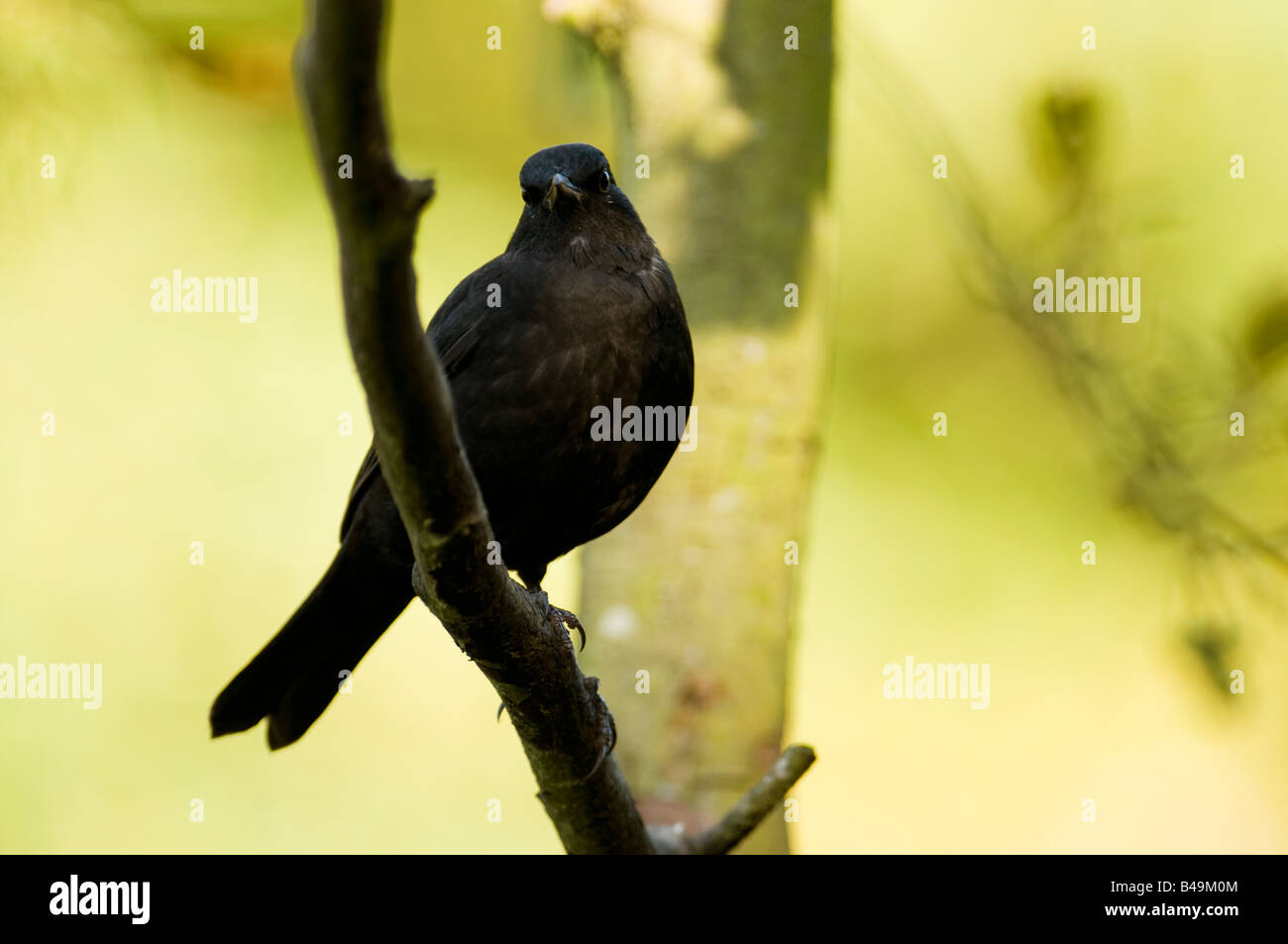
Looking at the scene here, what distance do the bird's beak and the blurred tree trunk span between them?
114 cm

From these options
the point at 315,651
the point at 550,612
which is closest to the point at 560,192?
the point at 550,612

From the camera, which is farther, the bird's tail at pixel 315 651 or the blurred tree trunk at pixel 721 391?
the blurred tree trunk at pixel 721 391

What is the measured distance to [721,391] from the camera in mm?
4145

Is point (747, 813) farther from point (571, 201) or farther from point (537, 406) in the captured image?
point (571, 201)

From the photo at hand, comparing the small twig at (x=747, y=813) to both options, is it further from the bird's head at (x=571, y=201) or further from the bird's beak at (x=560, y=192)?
the bird's beak at (x=560, y=192)

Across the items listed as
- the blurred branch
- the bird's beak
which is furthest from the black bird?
the blurred branch

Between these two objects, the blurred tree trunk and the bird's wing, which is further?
the blurred tree trunk

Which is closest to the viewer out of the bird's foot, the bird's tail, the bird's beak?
the bird's foot

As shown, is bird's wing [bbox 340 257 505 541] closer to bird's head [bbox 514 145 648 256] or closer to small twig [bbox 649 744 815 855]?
bird's head [bbox 514 145 648 256]

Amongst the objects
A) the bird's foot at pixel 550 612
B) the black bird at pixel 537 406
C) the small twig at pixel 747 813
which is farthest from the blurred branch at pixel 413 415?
the small twig at pixel 747 813

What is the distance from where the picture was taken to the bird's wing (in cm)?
293

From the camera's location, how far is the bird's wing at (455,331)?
2.93 metres

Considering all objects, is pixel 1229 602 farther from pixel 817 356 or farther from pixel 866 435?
pixel 866 435
